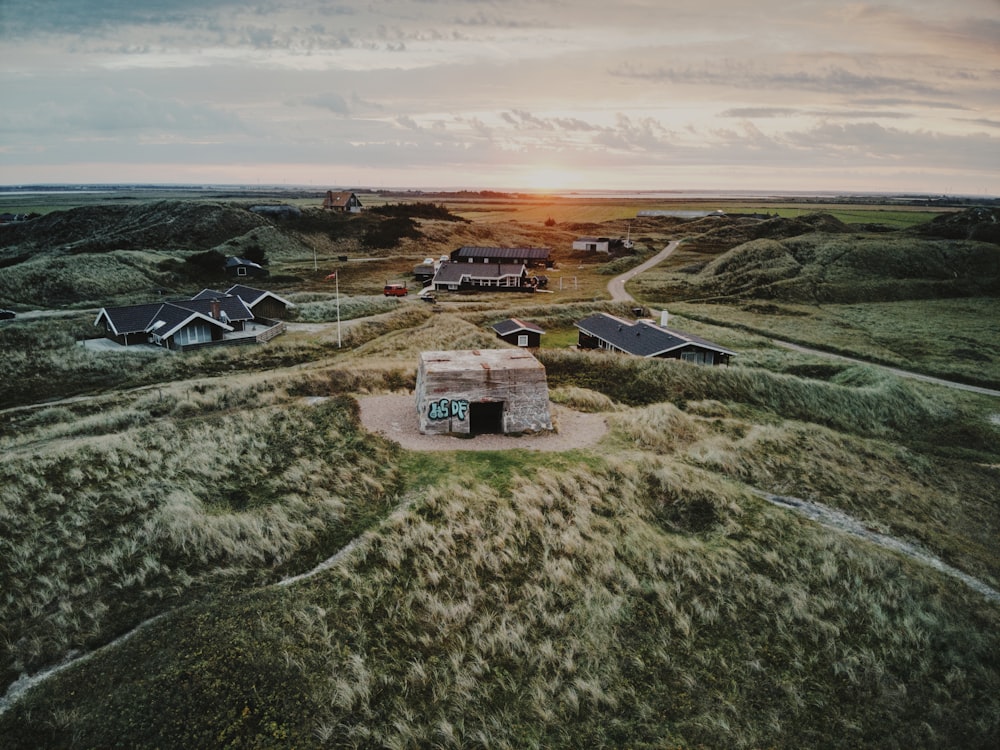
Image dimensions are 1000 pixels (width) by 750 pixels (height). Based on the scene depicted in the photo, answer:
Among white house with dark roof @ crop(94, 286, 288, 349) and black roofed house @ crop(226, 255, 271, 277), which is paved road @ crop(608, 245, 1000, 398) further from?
black roofed house @ crop(226, 255, 271, 277)

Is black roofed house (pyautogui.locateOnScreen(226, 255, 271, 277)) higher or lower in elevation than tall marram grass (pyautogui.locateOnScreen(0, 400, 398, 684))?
higher

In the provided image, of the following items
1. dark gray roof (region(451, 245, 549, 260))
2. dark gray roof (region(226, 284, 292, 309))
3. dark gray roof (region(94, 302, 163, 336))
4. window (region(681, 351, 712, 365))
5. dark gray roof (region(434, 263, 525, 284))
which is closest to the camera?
window (region(681, 351, 712, 365))

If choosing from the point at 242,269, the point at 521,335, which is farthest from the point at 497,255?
the point at 521,335

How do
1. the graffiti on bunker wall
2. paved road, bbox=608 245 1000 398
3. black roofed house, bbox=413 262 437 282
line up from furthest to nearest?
black roofed house, bbox=413 262 437 282, paved road, bbox=608 245 1000 398, the graffiti on bunker wall

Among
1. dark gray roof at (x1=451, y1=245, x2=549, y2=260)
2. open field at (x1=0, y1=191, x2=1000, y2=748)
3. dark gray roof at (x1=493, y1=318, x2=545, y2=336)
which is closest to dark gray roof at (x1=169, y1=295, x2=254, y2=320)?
open field at (x1=0, y1=191, x2=1000, y2=748)

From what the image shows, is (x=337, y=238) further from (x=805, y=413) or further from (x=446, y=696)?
(x=446, y=696)

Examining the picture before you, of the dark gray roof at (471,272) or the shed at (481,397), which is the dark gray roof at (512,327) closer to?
the shed at (481,397)

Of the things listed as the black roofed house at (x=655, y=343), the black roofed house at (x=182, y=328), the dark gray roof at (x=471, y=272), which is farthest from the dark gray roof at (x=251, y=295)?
the black roofed house at (x=655, y=343)

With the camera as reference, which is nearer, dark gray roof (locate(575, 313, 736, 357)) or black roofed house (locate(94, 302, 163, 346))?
dark gray roof (locate(575, 313, 736, 357))
